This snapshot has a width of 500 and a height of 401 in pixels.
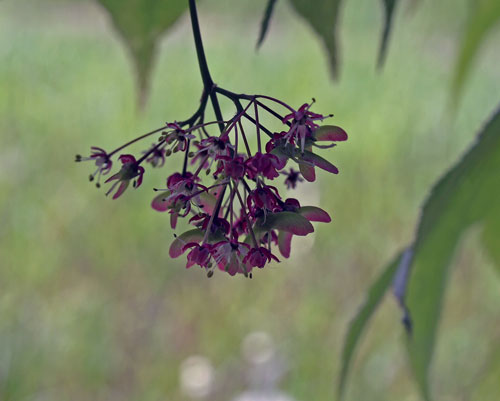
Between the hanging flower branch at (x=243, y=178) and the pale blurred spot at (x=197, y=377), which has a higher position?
the pale blurred spot at (x=197, y=377)

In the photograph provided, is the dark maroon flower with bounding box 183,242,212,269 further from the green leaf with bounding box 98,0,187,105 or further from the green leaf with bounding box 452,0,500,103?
the green leaf with bounding box 452,0,500,103

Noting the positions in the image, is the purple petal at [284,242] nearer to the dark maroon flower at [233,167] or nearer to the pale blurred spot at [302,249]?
the dark maroon flower at [233,167]

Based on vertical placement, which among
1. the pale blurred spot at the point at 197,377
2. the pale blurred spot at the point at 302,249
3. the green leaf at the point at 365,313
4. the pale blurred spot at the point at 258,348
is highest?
the pale blurred spot at the point at 302,249

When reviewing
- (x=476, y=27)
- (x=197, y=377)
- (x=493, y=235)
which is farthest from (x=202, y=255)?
(x=197, y=377)

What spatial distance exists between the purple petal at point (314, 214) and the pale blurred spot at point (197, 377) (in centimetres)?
118

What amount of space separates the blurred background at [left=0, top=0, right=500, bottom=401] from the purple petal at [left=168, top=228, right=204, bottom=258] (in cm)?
65

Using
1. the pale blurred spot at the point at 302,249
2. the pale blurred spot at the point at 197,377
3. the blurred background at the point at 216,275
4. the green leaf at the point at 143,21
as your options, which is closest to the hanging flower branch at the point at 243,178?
the green leaf at the point at 143,21

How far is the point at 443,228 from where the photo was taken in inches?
25.8

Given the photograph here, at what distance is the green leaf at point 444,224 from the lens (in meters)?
0.57

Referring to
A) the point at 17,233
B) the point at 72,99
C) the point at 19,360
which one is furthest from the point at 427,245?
the point at 72,99

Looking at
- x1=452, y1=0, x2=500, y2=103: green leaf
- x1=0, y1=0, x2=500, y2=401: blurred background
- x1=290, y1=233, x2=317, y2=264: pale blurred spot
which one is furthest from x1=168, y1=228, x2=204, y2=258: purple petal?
x1=290, y1=233, x2=317, y2=264: pale blurred spot

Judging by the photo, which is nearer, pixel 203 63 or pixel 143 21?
pixel 203 63

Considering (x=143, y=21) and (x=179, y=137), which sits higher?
(x=143, y=21)

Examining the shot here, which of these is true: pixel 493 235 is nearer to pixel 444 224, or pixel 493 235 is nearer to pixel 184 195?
pixel 444 224
